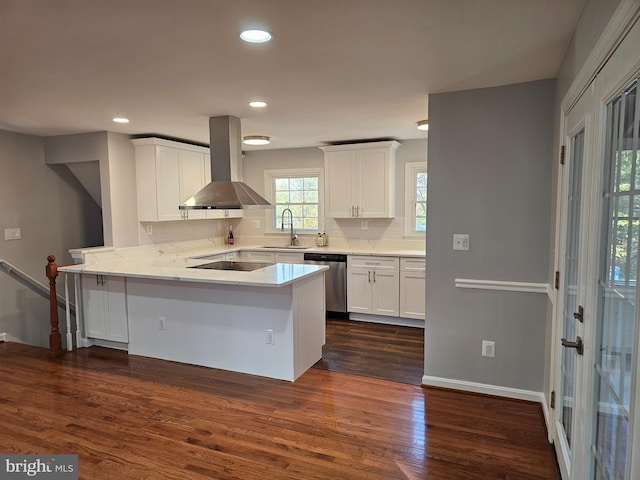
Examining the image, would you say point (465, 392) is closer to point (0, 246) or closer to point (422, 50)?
point (422, 50)

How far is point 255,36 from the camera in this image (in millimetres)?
2113

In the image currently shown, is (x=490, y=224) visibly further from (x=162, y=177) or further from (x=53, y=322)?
(x=53, y=322)

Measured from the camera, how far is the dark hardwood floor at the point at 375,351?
3.70 m

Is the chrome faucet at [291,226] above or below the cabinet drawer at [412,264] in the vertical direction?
above

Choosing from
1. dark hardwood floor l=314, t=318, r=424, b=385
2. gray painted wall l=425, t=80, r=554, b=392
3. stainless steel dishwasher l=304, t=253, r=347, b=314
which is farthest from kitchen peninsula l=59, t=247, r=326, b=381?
stainless steel dishwasher l=304, t=253, r=347, b=314

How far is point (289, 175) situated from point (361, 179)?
134 centimetres

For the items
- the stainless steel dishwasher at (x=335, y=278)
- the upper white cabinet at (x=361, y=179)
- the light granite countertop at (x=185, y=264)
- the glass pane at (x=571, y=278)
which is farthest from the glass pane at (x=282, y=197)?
the glass pane at (x=571, y=278)

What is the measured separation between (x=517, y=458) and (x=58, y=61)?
351 cm

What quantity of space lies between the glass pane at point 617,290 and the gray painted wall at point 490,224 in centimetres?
153

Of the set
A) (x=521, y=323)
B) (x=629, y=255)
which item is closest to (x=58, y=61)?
(x=629, y=255)

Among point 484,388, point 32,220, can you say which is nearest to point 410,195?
point 484,388

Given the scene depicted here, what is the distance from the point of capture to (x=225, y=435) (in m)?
2.68

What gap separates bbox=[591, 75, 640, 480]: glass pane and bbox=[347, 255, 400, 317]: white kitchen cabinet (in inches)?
138

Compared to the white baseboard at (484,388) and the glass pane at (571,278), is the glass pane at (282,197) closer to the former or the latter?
the white baseboard at (484,388)
